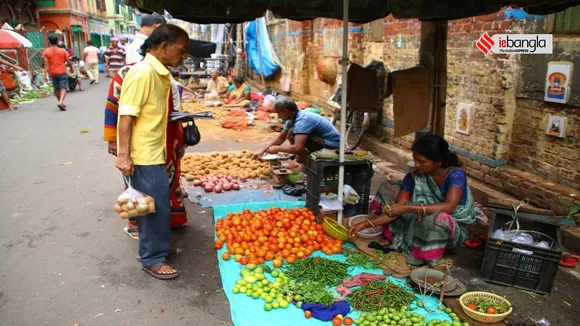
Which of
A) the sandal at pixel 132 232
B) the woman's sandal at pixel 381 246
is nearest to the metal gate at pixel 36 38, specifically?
the sandal at pixel 132 232

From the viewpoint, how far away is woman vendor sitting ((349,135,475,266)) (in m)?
3.62

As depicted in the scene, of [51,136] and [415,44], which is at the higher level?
[415,44]

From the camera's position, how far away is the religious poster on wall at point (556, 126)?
424 centimetres

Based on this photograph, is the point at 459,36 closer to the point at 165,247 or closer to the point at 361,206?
the point at 361,206

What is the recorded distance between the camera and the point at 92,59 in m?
19.8

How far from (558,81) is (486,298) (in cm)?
243

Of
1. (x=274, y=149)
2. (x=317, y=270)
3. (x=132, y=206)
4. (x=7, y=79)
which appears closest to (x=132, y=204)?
(x=132, y=206)

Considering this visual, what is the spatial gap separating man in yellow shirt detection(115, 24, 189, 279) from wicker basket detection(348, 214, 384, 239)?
A: 1.88m

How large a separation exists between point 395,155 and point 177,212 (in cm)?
384

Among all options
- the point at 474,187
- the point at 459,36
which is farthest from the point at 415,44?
the point at 474,187

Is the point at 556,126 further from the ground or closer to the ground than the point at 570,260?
further from the ground

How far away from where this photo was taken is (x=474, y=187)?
204 inches

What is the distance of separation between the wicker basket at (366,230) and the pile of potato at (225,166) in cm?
218

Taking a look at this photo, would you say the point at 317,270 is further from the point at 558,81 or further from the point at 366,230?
the point at 558,81
